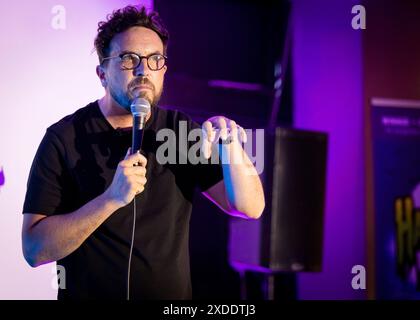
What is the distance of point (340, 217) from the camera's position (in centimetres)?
333

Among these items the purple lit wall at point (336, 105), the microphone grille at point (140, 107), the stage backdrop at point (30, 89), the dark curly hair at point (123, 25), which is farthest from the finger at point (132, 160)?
the purple lit wall at point (336, 105)

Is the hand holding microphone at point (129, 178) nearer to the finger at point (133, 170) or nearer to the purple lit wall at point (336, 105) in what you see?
the finger at point (133, 170)

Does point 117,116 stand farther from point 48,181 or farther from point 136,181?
point 136,181

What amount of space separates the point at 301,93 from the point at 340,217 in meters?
0.91

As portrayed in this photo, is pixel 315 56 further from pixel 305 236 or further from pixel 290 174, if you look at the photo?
pixel 305 236

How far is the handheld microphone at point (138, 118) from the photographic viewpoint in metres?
1.36

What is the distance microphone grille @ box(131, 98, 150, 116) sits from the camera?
1.43 meters

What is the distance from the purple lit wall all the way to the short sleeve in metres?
2.09

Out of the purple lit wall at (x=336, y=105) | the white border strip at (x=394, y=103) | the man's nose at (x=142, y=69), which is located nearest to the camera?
the man's nose at (x=142, y=69)

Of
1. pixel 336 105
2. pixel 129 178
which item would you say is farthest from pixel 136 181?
pixel 336 105

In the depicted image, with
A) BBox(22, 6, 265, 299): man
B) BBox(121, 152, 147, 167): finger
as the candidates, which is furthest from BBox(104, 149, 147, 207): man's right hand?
BBox(22, 6, 265, 299): man

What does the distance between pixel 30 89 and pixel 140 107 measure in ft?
2.31
